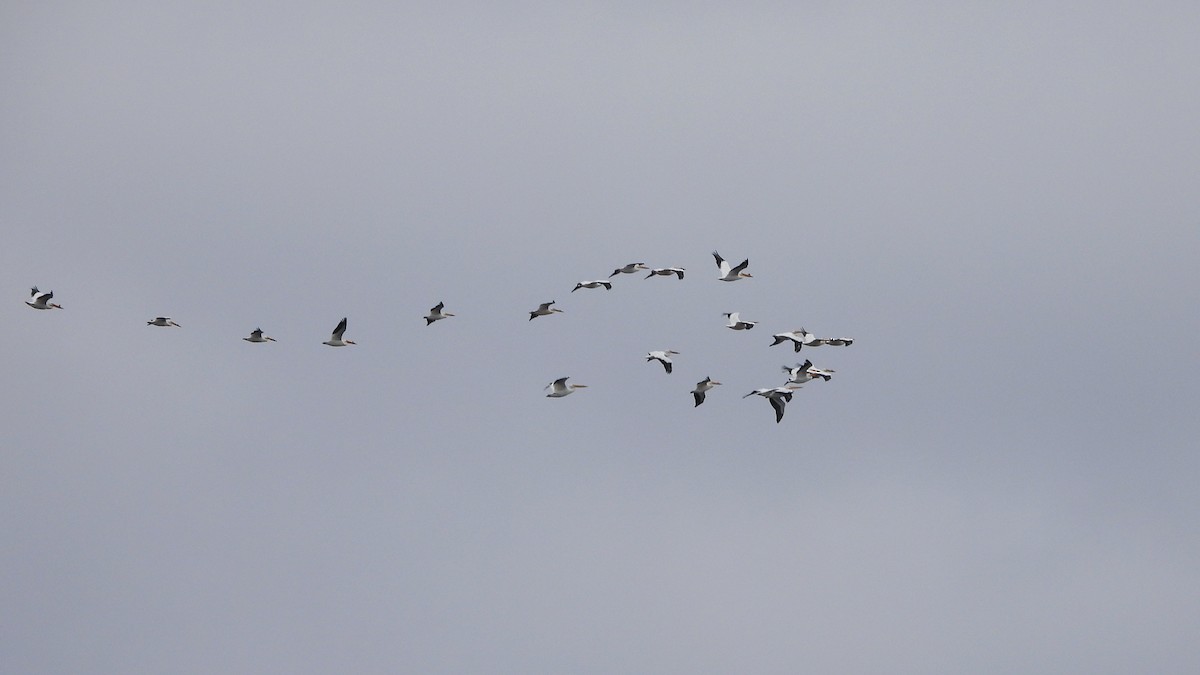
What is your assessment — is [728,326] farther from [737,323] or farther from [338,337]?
[338,337]

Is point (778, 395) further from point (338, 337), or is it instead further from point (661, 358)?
point (338, 337)

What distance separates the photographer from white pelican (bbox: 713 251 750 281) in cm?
7025

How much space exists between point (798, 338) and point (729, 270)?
5.96 metres

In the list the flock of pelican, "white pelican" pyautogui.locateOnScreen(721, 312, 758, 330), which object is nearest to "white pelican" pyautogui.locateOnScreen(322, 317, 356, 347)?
the flock of pelican

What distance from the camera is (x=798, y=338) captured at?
6775 centimetres

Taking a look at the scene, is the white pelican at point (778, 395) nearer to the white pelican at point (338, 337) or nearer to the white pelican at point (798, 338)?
the white pelican at point (798, 338)

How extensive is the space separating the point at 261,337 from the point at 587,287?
1404 cm

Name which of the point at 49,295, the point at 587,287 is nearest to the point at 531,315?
the point at 587,287

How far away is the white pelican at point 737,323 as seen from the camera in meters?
69.4

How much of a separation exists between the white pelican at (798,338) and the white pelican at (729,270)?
3.85m

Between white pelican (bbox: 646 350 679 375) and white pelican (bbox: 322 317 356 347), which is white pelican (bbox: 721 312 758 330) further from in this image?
white pelican (bbox: 322 317 356 347)

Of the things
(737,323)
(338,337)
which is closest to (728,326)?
(737,323)

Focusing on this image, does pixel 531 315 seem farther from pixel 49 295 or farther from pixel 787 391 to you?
pixel 49 295

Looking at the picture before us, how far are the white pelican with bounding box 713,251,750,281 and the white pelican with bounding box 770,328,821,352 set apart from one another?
3.85 meters
